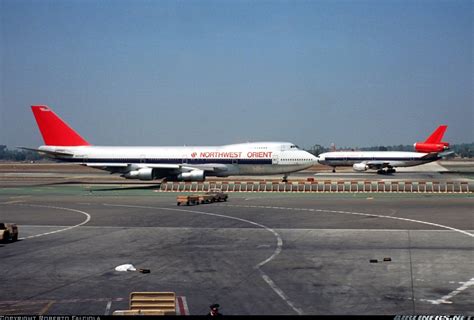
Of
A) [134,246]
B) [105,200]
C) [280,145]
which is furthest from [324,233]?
[280,145]

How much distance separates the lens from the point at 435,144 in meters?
123

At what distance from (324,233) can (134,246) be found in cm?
1154

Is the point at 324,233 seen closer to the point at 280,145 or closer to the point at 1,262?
the point at 1,262

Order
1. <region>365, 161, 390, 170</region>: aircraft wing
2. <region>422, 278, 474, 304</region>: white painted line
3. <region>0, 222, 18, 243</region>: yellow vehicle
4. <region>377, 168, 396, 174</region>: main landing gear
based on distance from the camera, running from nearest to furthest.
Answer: <region>422, 278, 474, 304</region>: white painted line → <region>0, 222, 18, 243</region>: yellow vehicle → <region>377, 168, 396, 174</region>: main landing gear → <region>365, 161, 390, 170</region>: aircraft wing

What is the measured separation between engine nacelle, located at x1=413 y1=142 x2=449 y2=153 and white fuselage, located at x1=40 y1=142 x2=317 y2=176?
5116 centimetres

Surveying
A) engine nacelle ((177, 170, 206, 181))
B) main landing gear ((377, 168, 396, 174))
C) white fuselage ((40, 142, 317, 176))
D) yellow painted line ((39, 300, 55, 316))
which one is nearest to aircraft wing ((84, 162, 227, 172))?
white fuselage ((40, 142, 317, 176))

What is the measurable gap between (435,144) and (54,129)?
257ft

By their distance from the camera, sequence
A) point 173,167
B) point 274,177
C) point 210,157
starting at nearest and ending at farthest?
point 173,167
point 210,157
point 274,177

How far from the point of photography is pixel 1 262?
2703 centimetres

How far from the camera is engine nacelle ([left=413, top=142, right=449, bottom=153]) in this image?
120 metres

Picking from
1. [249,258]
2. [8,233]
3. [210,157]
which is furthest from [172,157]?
[249,258]

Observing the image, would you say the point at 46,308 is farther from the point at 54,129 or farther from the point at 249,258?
the point at 54,129

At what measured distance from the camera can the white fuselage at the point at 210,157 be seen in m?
77.9

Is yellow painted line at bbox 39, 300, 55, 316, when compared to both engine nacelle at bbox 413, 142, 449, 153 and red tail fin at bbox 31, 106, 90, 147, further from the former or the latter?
engine nacelle at bbox 413, 142, 449, 153
